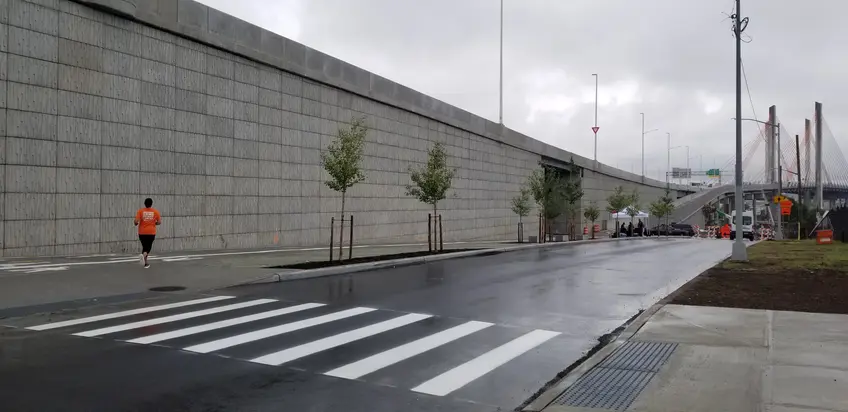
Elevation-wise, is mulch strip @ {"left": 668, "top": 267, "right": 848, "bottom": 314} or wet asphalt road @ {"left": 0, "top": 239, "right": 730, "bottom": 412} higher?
mulch strip @ {"left": 668, "top": 267, "right": 848, "bottom": 314}

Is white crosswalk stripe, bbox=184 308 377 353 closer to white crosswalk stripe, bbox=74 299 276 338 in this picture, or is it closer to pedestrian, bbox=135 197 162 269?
white crosswalk stripe, bbox=74 299 276 338

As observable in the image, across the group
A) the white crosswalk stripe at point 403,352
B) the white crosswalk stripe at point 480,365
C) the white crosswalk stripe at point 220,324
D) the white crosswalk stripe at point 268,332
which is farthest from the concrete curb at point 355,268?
the white crosswalk stripe at point 480,365

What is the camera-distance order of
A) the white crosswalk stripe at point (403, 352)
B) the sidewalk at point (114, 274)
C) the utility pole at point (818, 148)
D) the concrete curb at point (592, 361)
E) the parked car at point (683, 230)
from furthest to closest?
1. the utility pole at point (818, 148)
2. the parked car at point (683, 230)
3. the sidewalk at point (114, 274)
4. the white crosswalk stripe at point (403, 352)
5. the concrete curb at point (592, 361)

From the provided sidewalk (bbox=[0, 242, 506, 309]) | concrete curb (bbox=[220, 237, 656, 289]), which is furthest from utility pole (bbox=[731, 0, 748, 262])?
sidewalk (bbox=[0, 242, 506, 309])

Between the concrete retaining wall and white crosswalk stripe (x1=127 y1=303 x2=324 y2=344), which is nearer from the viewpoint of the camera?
white crosswalk stripe (x1=127 y1=303 x2=324 y2=344)

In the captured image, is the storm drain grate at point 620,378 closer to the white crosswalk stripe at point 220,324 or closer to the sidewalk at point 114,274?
the white crosswalk stripe at point 220,324

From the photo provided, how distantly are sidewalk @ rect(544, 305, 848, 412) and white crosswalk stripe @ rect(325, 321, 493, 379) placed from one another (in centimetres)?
196

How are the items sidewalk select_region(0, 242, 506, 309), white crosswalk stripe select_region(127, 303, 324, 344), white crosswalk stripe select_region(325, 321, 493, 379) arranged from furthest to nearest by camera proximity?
1. sidewalk select_region(0, 242, 506, 309)
2. white crosswalk stripe select_region(127, 303, 324, 344)
3. white crosswalk stripe select_region(325, 321, 493, 379)

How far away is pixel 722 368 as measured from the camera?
686cm

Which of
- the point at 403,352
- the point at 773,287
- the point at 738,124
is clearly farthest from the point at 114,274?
the point at 738,124

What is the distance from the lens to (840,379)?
6.33m

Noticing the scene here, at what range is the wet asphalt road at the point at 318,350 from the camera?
5812 mm

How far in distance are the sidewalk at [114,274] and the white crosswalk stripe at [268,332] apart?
147 inches

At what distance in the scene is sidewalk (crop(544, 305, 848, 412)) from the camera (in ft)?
18.5
